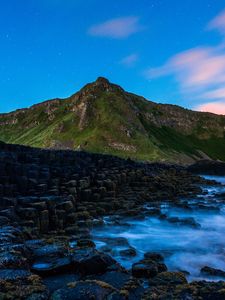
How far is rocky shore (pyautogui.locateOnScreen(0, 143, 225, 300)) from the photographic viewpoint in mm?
9664

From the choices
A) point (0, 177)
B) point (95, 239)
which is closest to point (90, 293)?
point (95, 239)

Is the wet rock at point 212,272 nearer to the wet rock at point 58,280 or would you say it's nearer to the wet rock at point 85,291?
the wet rock at point 58,280

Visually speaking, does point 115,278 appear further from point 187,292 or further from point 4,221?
point 4,221

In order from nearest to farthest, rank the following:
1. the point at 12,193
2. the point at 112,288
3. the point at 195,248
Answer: the point at 112,288 → the point at 195,248 → the point at 12,193

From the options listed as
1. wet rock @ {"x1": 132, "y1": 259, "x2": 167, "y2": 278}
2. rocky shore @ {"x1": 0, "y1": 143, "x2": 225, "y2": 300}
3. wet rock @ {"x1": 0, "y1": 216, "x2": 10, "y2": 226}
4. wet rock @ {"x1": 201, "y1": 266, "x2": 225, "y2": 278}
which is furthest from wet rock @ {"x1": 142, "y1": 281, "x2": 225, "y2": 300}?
wet rock @ {"x1": 0, "y1": 216, "x2": 10, "y2": 226}

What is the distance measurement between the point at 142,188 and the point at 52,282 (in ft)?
99.8

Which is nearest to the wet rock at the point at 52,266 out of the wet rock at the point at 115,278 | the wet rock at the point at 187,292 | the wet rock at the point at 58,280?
the wet rock at the point at 58,280

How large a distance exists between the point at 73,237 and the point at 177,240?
550 centimetres

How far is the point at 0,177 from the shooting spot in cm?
2667

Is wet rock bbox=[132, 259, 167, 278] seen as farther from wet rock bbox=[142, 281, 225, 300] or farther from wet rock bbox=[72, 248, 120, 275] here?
wet rock bbox=[142, 281, 225, 300]

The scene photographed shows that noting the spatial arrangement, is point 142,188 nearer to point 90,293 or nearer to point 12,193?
point 12,193

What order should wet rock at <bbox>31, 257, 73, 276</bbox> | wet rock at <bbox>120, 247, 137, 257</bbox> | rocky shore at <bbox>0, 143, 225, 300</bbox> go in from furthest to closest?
wet rock at <bbox>120, 247, 137, 257</bbox>, wet rock at <bbox>31, 257, 73, 276</bbox>, rocky shore at <bbox>0, 143, 225, 300</bbox>

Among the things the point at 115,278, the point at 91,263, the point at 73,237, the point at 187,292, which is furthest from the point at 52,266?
the point at 73,237

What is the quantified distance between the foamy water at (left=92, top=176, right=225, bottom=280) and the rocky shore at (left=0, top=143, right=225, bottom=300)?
2.01 ft
